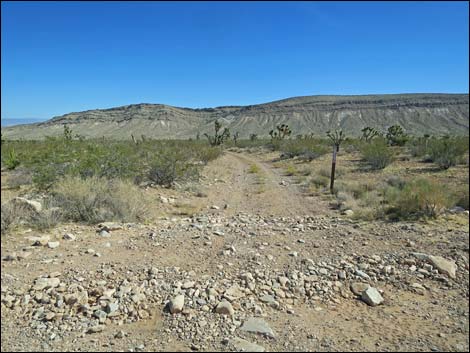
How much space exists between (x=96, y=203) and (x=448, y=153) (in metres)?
17.8

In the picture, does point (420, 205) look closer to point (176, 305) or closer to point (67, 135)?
point (176, 305)

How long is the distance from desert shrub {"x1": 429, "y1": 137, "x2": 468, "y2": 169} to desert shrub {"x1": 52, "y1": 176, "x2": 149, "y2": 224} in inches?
626

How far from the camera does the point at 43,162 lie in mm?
11312

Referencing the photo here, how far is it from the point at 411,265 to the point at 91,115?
407 feet

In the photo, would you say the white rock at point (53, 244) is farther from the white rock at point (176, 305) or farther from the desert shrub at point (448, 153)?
the desert shrub at point (448, 153)

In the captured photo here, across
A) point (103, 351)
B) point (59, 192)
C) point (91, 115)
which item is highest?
point (91, 115)

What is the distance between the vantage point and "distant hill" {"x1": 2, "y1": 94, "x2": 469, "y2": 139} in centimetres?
9425

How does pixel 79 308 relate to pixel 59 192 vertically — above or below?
below

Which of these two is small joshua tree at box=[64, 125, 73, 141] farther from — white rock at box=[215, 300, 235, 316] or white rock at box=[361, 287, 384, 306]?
white rock at box=[361, 287, 384, 306]

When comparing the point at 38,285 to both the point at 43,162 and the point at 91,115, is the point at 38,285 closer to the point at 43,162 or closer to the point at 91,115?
the point at 43,162

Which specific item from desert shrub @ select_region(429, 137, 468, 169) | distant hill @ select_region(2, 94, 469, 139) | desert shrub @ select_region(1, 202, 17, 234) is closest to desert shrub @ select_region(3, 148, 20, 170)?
desert shrub @ select_region(1, 202, 17, 234)

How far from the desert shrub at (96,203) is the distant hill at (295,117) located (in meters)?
82.3

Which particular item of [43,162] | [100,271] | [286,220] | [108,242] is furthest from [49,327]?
[43,162]

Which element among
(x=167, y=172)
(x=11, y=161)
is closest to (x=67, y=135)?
(x=11, y=161)
